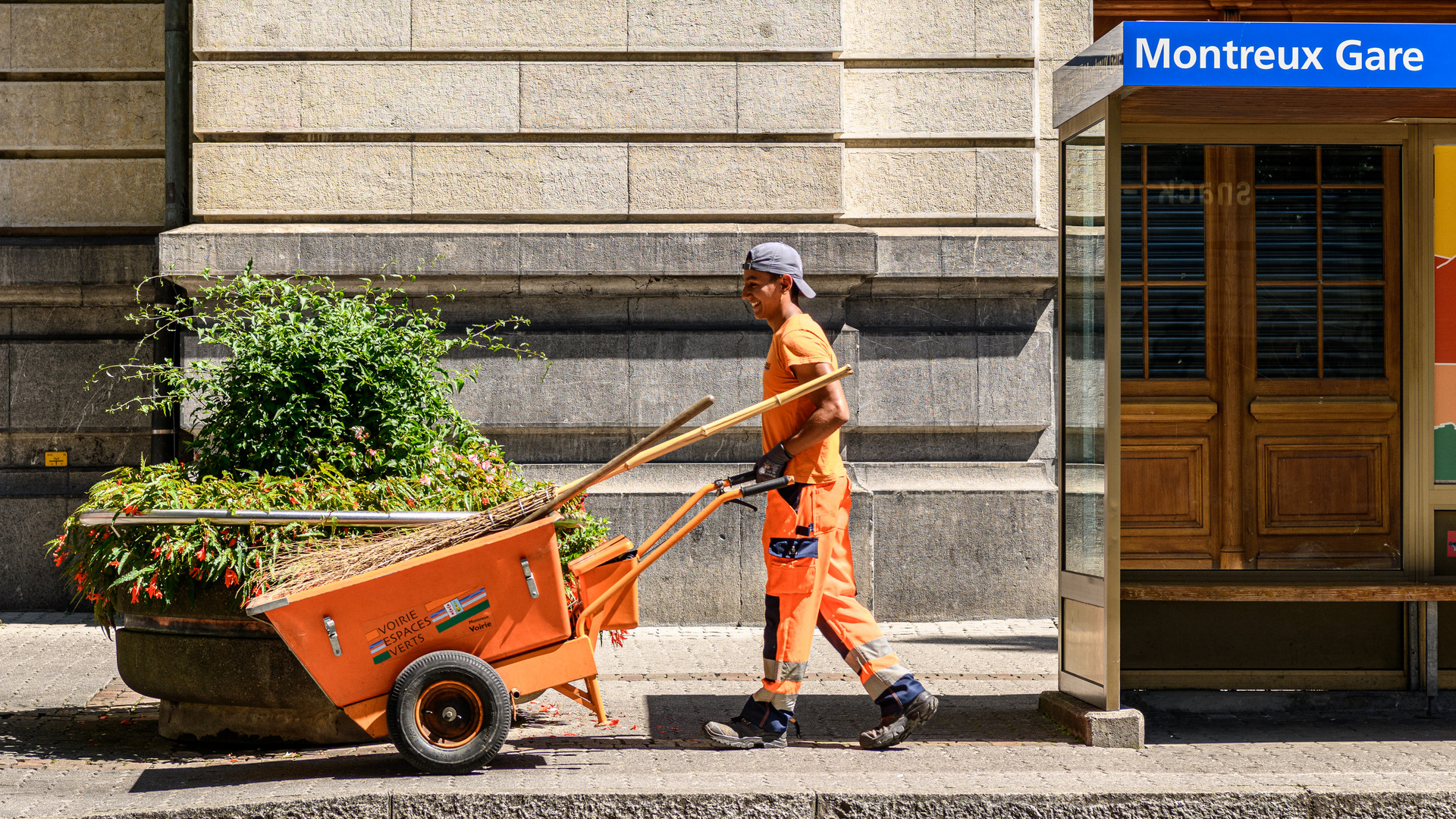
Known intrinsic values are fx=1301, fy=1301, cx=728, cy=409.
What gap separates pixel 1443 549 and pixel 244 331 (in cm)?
550

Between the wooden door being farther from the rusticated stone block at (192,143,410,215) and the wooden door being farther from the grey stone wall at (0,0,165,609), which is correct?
the grey stone wall at (0,0,165,609)

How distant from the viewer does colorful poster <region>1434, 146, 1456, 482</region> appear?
19.7 ft

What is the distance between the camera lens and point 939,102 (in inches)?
341

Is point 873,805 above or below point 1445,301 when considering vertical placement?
below

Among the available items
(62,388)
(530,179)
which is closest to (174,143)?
(62,388)

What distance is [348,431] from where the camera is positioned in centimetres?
533

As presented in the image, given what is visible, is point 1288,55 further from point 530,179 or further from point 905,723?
point 530,179

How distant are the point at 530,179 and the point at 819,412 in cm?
407

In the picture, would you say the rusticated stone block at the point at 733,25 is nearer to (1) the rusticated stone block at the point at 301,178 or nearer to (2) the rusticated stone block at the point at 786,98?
(2) the rusticated stone block at the point at 786,98

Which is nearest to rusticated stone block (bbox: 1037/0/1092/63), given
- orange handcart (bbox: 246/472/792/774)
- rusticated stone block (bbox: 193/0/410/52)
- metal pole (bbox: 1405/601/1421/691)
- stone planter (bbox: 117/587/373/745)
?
rusticated stone block (bbox: 193/0/410/52)

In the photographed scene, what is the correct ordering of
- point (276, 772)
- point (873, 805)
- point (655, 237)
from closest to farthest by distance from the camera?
point (873, 805) < point (276, 772) < point (655, 237)

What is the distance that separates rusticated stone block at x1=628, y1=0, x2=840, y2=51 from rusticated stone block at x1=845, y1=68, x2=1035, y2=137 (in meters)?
0.46

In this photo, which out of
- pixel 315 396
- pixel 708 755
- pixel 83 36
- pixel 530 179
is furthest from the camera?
pixel 83 36

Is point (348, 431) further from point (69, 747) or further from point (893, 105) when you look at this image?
point (893, 105)
